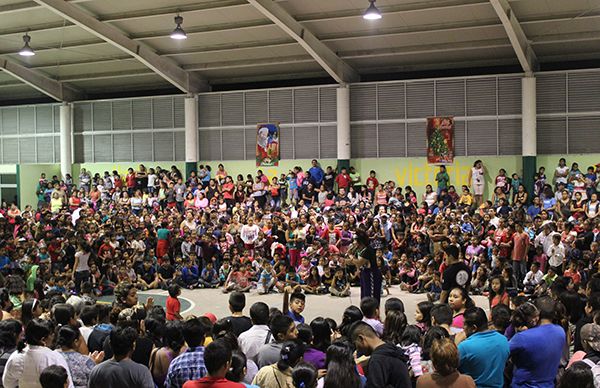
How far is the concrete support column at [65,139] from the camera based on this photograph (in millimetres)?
28203

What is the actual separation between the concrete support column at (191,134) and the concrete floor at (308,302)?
9573mm

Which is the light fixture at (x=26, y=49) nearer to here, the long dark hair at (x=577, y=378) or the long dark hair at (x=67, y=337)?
the long dark hair at (x=67, y=337)

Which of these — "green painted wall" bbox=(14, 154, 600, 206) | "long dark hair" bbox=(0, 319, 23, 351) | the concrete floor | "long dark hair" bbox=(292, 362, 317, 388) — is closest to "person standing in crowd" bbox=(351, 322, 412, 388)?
"long dark hair" bbox=(292, 362, 317, 388)

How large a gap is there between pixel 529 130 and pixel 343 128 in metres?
5.95

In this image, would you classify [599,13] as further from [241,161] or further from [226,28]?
[241,161]

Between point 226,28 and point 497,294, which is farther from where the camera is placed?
point 226,28

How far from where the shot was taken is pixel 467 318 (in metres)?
5.73

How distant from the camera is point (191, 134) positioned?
2581 centimetres

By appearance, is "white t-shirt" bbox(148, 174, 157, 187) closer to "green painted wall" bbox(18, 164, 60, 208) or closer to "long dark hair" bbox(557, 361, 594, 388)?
"green painted wall" bbox(18, 164, 60, 208)

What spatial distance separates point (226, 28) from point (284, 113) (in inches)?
172

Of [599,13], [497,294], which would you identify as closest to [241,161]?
[599,13]

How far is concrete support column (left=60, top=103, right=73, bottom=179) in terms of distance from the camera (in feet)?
92.5

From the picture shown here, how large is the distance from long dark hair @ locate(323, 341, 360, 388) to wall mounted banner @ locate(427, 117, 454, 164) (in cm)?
1856

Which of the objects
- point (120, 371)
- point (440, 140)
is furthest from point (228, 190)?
point (120, 371)
